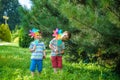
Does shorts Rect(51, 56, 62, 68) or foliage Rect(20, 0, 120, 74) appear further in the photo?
shorts Rect(51, 56, 62, 68)

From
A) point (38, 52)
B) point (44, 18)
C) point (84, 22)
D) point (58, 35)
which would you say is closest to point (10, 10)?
point (44, 18)

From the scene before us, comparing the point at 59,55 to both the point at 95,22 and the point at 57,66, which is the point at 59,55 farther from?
the point at 95,22

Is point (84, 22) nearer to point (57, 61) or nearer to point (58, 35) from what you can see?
point (58, 35)

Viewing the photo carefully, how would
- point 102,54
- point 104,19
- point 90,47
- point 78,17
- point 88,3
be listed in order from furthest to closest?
point 102,54
point 90,47
point 88,3
point 104,19
point 78,17

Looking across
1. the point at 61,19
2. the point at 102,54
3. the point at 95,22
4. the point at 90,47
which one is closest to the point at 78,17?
the point at 95,22

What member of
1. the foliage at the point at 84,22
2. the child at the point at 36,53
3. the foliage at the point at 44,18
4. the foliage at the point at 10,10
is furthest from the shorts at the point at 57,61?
the foliage at the point at 10,10

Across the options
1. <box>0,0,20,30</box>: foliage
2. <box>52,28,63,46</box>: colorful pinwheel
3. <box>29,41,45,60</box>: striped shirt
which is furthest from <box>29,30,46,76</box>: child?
<box>0,0,20,30</box>: foliage

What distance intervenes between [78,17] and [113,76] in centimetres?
360

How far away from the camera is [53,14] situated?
13.3 meters

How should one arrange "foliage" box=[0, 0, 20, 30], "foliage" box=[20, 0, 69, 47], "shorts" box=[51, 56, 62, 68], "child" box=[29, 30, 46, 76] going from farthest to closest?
"foliage" box=[0, 0, 20, 30], "foliage" box=[20, 0, 69, 47], "shorts" box=[51, 56, 62, 68], "child" box=[29, 30, 46, 76]

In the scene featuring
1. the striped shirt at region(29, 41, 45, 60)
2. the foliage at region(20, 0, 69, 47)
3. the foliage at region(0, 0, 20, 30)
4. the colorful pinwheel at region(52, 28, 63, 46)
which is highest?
the foliage at region(0, 0, 20, 30)

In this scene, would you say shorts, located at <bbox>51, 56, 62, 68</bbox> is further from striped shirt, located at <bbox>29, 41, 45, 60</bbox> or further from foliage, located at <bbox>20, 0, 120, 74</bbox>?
foliage, located at <bbox>20, 0, 120, 74</bbox>

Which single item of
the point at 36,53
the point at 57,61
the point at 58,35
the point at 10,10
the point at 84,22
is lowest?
the point at 57,61

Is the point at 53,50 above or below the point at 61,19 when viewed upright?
below
